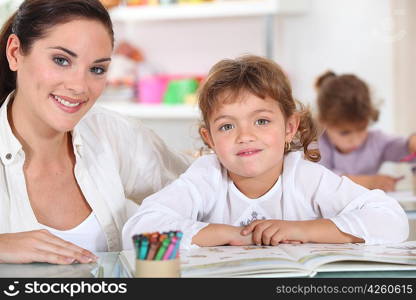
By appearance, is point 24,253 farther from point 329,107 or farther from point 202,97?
point 329,107

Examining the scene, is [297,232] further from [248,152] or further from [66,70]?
[66,70]

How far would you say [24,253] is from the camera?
3.70ft

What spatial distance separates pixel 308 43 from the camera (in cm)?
388

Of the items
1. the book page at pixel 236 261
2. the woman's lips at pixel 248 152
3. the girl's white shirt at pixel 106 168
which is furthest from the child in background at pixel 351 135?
the book page at pixel 236 261

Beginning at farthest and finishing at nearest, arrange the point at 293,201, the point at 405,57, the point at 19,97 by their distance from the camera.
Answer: the point at 405,57, the point at 19,97, the point at 293,201

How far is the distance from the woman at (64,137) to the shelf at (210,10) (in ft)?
7.26

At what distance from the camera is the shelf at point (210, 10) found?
3.71 meters

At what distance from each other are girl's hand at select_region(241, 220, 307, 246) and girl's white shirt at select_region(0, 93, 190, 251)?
17.4 inches

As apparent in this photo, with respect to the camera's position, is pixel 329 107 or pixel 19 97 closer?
pixel 19 97

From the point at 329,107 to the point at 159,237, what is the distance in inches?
81.0

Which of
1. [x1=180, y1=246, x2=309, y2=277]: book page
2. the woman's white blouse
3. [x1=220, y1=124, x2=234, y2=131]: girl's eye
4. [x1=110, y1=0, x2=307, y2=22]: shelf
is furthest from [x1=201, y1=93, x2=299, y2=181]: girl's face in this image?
[x1=110, y1=0, x2=307, y2=22]: shelf

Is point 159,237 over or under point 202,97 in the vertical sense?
under

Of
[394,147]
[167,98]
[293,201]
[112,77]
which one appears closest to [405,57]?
[394,147]

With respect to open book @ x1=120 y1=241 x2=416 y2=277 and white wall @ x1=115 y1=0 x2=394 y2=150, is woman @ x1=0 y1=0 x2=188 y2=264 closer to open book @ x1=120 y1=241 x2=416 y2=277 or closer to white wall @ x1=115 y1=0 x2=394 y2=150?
open book @ x1=120 y1=241 x2=416 y2=277
